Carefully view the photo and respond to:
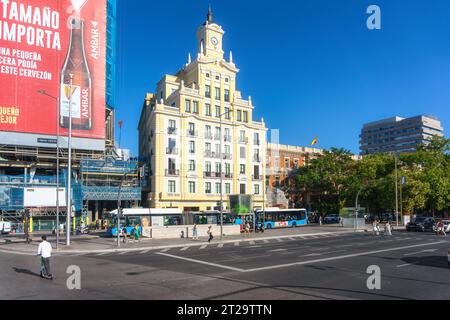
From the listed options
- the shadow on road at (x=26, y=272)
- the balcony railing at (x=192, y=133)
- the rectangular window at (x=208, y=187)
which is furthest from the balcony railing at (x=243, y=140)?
the shadow on road at (x=26, y=272)

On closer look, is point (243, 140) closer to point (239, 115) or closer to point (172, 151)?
point (239, 115)

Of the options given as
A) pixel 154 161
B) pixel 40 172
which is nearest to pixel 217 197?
pixel 154 161

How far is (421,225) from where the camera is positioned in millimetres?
48125

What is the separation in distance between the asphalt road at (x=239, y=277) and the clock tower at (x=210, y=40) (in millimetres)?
47175

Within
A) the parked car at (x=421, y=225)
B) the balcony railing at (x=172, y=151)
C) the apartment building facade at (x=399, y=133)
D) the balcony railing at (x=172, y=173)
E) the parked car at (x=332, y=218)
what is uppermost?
the apartment building facade at (x=399, y=133)

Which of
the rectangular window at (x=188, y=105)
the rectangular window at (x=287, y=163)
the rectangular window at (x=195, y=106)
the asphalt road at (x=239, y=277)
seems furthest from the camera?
the rectangular window at (x=287, y=163)

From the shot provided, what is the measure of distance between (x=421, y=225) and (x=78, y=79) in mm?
46598

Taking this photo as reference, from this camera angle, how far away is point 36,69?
47.9 m

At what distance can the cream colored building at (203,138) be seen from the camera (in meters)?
57.7

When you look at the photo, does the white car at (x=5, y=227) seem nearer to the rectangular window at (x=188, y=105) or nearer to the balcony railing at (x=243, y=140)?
the rectangular window at (x=188, y=105)

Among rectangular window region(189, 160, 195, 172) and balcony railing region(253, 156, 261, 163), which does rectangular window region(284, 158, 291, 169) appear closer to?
balcony railing region(253, 156, 261, 163)

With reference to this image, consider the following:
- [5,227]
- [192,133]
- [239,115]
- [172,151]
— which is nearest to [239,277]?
[5,227]

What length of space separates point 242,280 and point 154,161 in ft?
145

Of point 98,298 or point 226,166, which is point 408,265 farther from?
point 226,166
